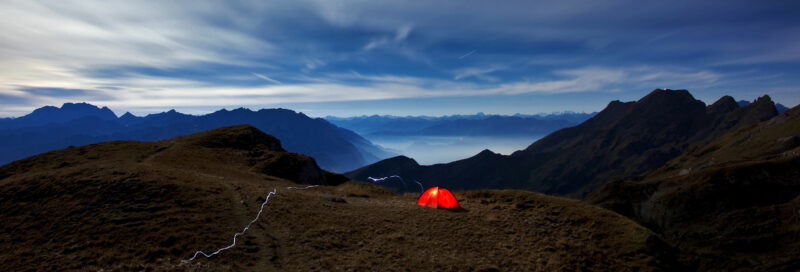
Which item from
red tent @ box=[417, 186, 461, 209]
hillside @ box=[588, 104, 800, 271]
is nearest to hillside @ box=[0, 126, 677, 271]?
red tent @ box=[417, 186, 461, 209]

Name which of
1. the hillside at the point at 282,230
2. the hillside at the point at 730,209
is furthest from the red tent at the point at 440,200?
the hillside at the point at 730,209

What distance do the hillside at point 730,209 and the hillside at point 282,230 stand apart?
1733cm

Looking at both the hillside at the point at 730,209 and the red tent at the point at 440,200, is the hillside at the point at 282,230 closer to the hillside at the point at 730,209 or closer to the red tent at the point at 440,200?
the red tent at the point at 440,200

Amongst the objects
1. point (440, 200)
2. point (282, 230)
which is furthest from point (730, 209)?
point (282, 230)

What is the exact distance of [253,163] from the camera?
55.2 metres

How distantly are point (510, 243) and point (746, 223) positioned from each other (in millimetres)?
57657

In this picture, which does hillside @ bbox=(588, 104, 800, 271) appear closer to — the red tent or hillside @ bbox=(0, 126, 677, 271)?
hillside @ bbox=(0, 126, 677, 271)

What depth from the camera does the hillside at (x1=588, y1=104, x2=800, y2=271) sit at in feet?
138

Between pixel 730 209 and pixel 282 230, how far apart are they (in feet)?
249

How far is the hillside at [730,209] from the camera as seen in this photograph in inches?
1654

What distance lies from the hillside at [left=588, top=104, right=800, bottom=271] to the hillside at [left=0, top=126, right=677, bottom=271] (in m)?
17.3

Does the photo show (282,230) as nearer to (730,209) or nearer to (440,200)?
(440,200)

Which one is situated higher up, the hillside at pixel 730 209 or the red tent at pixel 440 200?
the red tent at pixel 440 200

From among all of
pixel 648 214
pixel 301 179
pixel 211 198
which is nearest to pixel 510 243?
pixel 211 198
